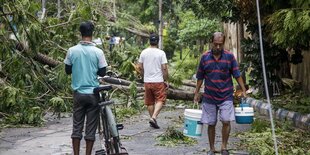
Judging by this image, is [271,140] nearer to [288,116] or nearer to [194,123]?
[194,123]

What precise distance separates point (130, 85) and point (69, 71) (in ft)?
19.8

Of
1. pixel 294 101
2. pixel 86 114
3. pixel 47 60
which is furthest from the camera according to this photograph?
pixel 47 60

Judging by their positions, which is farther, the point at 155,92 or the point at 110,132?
the point at 155,92

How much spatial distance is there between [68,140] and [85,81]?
2.89 meters

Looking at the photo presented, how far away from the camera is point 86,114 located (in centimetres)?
693

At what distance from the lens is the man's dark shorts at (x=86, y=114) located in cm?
682

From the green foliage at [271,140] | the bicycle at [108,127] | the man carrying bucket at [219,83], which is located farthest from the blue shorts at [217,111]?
the bicycle at [108,127]

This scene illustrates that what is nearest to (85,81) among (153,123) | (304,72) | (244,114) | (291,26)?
(244,114)

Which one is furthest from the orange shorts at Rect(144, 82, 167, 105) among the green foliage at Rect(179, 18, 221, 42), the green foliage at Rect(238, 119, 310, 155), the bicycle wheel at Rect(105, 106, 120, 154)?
the green foliage at Rect(179, 18, 221, 42)

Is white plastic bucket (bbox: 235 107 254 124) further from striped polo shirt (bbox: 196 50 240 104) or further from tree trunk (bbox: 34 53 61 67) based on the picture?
tree trunk (bbox: 34 53 61 67)

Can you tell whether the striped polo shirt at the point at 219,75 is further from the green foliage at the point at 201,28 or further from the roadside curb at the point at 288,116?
the green foliage at the point at 201,28

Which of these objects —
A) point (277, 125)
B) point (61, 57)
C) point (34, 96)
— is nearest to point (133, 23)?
point (61, 57)

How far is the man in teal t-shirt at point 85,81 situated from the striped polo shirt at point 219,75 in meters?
1.52

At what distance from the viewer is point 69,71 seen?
6977mm
